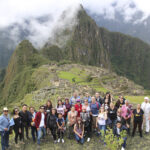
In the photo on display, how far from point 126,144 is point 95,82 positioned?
98.8 feet

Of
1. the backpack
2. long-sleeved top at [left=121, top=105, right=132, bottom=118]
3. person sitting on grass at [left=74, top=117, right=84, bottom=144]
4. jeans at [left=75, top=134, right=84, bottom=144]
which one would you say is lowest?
jeans at [left=75, top=134, right=84, bottom=144]

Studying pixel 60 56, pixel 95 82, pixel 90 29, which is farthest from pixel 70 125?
pixel 90 29

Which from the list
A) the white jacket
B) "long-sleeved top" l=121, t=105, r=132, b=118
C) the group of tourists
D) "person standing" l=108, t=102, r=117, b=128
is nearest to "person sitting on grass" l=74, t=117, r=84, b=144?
the group of tourists

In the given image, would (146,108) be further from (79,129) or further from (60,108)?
(60,108)

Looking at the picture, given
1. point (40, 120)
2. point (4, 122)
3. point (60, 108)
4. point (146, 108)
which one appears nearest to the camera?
point (4, 122)

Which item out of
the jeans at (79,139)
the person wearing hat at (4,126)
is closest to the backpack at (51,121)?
the jeans at (79,139)

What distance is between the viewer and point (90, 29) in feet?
643

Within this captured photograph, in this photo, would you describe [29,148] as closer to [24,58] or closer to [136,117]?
[136,117]

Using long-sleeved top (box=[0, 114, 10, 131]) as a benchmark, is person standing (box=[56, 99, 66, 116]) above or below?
above

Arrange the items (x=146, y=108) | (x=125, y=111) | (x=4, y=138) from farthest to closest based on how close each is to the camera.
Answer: (x=146, y=108) < (x=125, y=111) < (x=4, y=138)

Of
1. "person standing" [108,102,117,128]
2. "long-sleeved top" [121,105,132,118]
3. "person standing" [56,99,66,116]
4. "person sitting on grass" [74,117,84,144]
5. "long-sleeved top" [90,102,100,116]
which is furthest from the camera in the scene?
→ "person standing" [56,99,66,116]

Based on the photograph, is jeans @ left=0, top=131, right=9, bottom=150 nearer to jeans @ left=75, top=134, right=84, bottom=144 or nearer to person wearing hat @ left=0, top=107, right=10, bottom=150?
person wearing hat @ left=0, top=107, right=10, bottom=150

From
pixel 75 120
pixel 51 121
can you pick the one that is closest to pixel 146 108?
pixel 75 120

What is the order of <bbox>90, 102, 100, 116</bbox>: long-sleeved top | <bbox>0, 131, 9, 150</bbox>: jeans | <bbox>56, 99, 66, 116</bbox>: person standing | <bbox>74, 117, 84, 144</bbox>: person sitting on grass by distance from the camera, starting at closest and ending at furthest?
<bbox>0, 131, 9, 150</bbox>: jeans < <bbox>74, 117, 84, 144</bbox>: person sitting on grass < <bbox>90, 102, 100, 116</bbox>: long-sleeved top < <bbox>56, 99, 66, 116</bbox>: person standing
